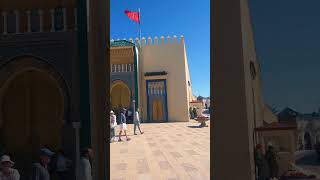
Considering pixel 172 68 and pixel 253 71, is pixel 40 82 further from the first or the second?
pixel 172 68

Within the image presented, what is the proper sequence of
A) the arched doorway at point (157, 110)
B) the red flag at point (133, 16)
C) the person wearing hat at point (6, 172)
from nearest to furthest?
the person wearing hat at point (6, 172), the arched doorway at point (157, 110), the red flag at point (133, 16)

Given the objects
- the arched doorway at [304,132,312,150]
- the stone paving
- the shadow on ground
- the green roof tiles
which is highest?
the green roof tiles

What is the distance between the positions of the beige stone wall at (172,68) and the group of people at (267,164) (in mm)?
18351

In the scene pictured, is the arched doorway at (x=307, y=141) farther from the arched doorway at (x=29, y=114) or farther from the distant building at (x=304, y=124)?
the arched doorway at (x=29, y=114)

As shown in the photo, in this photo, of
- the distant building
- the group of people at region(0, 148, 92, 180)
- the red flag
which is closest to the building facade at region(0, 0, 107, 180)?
the group of people at region(0, 148, 92, 180)

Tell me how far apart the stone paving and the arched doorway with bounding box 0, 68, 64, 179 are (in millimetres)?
1745

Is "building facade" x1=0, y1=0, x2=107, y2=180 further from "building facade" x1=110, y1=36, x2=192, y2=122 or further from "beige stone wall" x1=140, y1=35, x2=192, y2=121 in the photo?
"beige stone wall" x1=140, y1=35, x2=192, y2=121

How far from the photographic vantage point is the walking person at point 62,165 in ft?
16.7

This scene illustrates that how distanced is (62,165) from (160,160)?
3.59 metres

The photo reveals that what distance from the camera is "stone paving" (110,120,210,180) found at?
6.68 m

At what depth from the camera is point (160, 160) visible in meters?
8.33

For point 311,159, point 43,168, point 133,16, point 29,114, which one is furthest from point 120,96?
point 311,159

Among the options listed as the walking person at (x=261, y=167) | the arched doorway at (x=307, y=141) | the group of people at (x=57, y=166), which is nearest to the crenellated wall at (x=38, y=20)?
the group of people at (x=57, y=166)

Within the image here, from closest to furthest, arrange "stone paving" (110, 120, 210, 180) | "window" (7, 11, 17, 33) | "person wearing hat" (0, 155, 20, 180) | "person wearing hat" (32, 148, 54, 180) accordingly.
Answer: "person wearing hat" (0, 155, 20, 180)
"person wearing hat" (32, 148, 54, 180)
"window" (7, 11, 17, 33)
"stone paving" (110, 120, 210, 180)
